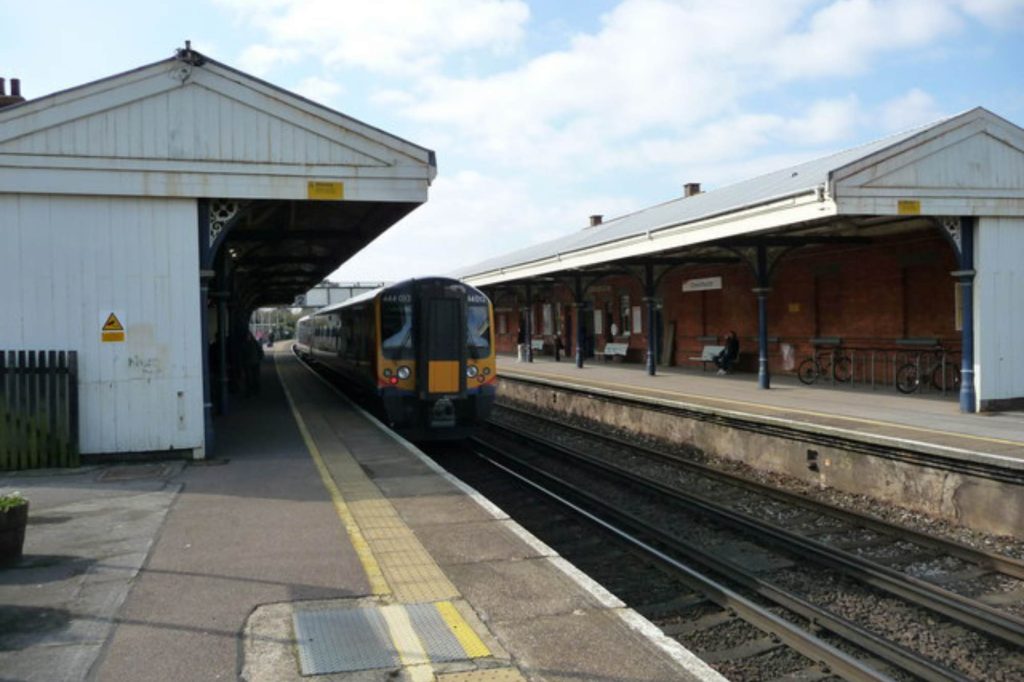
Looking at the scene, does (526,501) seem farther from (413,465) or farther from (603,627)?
(603,627)

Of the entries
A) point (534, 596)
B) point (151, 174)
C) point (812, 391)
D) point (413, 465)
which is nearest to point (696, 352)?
point (812, 391)

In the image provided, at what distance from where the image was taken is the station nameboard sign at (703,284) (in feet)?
70.6

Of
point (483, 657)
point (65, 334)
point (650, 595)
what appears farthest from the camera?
point (65, 334)

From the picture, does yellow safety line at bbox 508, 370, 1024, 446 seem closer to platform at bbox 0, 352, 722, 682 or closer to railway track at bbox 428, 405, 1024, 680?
railway track at bbox 428, 405, 1024, 680

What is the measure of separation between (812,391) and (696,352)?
7497mm

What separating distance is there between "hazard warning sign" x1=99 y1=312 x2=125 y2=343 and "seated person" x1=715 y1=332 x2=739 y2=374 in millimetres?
15293

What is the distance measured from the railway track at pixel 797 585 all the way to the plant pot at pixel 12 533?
465 cm

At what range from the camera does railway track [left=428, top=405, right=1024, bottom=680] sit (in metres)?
5.40

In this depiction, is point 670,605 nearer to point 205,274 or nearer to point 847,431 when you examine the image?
point 847,431

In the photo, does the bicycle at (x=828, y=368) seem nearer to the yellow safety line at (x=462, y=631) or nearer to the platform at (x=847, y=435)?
the platform at (x=847, y=435)

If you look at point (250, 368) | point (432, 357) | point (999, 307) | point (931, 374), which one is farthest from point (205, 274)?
point (931, 374)

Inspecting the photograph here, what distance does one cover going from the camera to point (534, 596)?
488 cm

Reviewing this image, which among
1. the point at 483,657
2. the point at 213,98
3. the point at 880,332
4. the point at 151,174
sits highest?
the point at 213,98

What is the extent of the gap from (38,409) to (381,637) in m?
6.78
